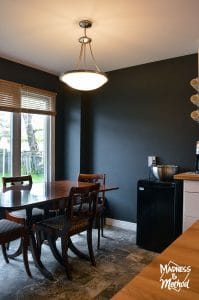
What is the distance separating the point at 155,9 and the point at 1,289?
285 cm

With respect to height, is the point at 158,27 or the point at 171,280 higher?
the point at 158,27

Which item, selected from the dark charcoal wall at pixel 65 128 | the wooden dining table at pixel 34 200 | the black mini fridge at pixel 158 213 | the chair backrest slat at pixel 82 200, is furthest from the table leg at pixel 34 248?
the dark charcoal wall at pixel 65 128

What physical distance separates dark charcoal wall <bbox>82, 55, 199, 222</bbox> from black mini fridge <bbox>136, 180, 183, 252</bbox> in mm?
632

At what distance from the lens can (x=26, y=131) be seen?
3.89 metres

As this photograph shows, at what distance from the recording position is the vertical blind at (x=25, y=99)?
348 cm

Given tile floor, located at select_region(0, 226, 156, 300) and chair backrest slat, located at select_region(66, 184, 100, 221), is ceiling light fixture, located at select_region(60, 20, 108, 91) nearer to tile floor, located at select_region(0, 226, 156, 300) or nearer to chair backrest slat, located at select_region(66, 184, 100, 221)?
chair backrest slat, located at select_region(66, 184, 100, 221)

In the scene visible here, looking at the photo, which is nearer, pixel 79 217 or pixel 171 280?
pixel 171 280

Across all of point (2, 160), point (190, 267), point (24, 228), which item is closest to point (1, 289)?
point (24, 228)

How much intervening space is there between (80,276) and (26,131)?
7.60ft

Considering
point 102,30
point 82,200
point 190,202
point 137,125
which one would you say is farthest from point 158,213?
point 102,30

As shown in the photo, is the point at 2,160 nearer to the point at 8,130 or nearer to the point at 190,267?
the point at 8,130

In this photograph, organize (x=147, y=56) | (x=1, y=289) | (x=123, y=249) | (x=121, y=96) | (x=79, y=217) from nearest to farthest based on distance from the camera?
(x=1, y=289) → (x=79, y=217) → (x=123, y=249) → (x=147, y=56) → (x=121, y=96)

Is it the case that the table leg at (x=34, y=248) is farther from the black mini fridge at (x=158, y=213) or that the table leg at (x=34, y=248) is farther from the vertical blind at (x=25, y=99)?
the vertical blind at (x=25, y=99)

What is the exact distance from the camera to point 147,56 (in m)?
3.41
